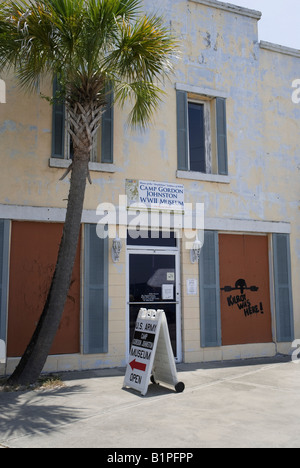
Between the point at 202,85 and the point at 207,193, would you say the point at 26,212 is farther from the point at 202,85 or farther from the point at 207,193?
the point at 202,85

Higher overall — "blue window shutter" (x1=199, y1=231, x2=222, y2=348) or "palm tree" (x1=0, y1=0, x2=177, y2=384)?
"palm tree" (x1=0, y1=0, x2=177, y2=384)

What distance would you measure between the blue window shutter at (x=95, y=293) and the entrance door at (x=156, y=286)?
602 mm

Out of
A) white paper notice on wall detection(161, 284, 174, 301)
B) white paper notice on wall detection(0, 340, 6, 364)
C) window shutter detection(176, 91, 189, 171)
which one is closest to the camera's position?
white paper notice on wall detection(0, 340, 6, 364)

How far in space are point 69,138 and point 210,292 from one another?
13.4ft

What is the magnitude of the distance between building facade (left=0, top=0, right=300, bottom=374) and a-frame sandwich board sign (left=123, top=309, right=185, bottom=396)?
4.95 ft

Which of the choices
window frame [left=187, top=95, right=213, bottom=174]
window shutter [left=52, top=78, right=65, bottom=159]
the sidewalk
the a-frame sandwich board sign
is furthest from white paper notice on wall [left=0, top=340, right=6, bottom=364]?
window frame [left=187, top=95, right=213, bottom=174]

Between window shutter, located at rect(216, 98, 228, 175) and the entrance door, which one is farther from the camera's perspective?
window shutter, located at rect(216, 98, 228, 175)

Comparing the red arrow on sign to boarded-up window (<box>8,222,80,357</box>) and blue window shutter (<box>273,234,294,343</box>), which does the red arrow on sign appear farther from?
blue window shutter (<box>273,234,294,343</box>)

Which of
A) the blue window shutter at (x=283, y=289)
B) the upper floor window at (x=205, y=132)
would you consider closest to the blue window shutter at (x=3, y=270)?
the upper floor window at (x=205, y=132)

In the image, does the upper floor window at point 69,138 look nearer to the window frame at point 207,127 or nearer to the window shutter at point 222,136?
the window frame at point 207,127

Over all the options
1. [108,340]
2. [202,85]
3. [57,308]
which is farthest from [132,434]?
[202,85]

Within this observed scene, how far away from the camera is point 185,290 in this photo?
934 centimetres

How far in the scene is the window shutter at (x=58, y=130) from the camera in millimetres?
8492

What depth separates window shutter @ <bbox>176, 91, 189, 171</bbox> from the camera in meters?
9.57
